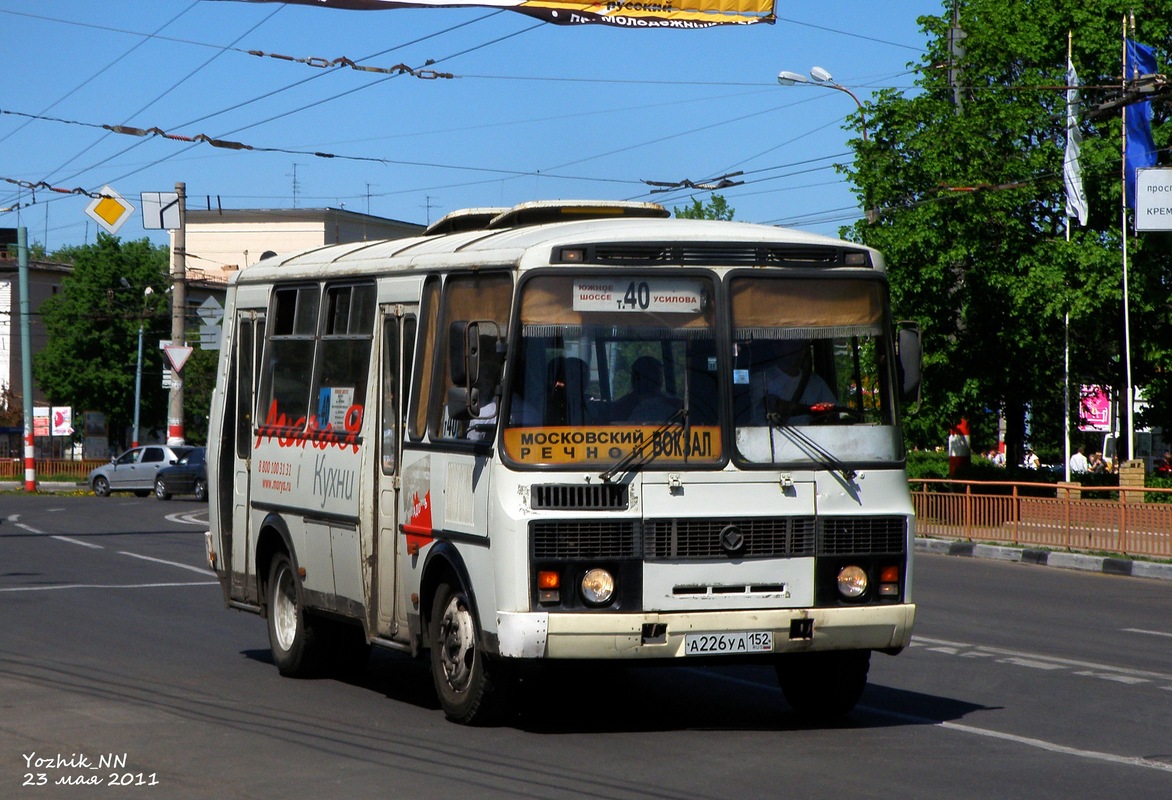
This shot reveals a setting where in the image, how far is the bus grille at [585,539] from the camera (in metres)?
8.40

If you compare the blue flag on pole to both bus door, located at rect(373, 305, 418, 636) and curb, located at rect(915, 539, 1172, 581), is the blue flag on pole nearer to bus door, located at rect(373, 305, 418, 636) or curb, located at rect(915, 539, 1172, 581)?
curb, located at rect(915, 539, 1172, 581)

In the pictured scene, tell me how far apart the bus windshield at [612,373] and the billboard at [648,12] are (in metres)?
7.20

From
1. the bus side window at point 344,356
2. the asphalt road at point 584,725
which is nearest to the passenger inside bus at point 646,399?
the asphalt road at point 584,725

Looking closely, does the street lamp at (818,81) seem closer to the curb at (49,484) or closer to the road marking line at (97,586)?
the road marking line at (97,586)

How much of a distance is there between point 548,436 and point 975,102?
27222 millimetres

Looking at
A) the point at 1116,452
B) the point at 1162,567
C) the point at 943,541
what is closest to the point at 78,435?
the point at 1116,452

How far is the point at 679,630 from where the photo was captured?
8477 millimetres

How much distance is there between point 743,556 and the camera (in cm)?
864

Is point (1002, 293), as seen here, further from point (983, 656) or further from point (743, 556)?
point (743, 556)

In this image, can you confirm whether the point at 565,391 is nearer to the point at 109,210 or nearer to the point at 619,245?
the point at 619,245

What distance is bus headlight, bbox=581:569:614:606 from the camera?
27.7 feet

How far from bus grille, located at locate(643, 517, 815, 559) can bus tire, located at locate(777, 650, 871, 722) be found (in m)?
0.76

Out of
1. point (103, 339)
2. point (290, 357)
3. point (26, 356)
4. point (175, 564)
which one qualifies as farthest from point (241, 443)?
point (103, 339)

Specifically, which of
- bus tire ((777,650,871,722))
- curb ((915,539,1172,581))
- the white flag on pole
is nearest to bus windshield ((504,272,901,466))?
bus tire ((777,650,871,722))
